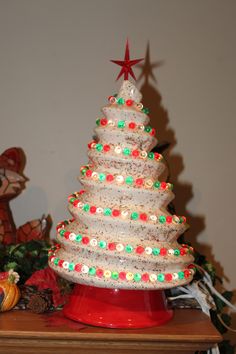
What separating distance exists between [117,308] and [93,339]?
0.25 ft

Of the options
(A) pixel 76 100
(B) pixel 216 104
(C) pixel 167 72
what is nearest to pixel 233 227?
(B) pixel 216 104

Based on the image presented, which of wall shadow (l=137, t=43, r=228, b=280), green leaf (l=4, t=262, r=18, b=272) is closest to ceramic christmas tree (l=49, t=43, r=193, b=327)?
green leaf (l=4, t=262, r=18, b=272)

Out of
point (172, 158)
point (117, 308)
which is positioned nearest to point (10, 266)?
point (117, 308)

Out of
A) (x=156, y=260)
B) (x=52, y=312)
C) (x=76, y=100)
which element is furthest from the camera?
(x=76, y=100)

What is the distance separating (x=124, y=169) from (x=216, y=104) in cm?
69

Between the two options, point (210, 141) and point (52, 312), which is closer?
point (52, 312)

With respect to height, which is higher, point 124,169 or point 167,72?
point 167,72

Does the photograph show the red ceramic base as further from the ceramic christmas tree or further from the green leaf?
the green leaf

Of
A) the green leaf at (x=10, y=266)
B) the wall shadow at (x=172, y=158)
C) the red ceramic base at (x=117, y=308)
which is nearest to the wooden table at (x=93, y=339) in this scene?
the red ceramic base at (x=117, y=308)

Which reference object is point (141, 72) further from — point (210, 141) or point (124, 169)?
point (124, 169)

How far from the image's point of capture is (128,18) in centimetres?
149

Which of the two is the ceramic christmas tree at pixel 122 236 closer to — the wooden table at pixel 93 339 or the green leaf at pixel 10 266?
the wooden table at pixel 93 339

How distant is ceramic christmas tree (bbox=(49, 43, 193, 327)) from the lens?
34.1 inches

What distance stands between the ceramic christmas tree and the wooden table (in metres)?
0.04
